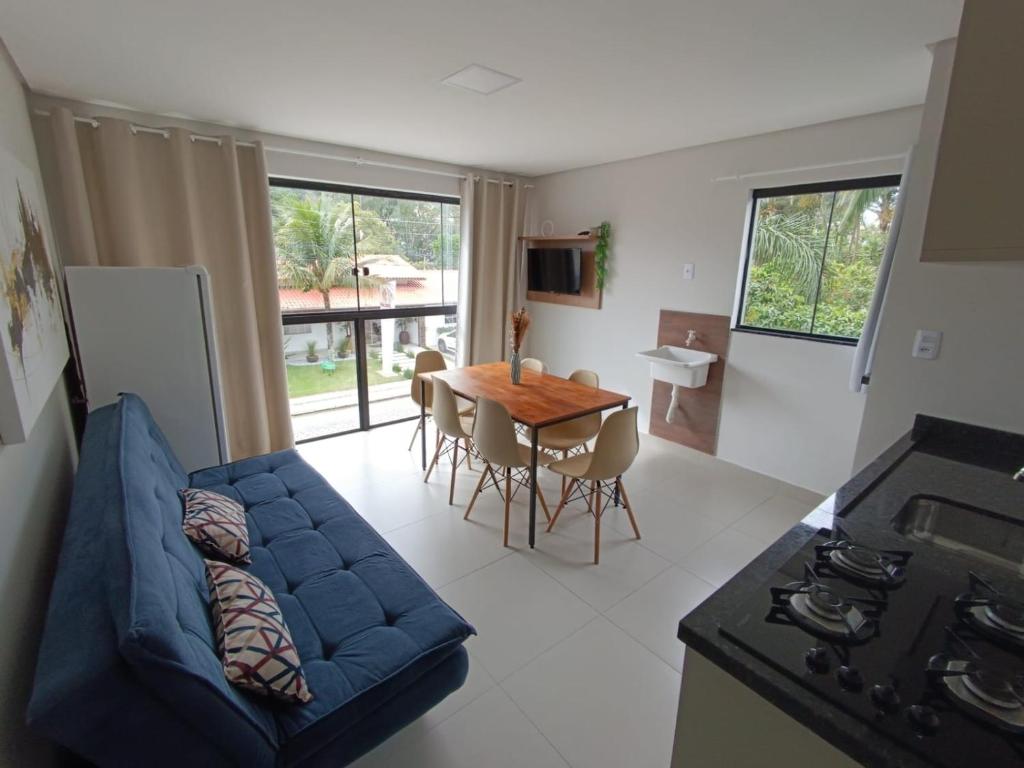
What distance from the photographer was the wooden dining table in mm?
2611

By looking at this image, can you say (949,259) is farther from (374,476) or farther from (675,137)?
(374,476)

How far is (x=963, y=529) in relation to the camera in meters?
1.33

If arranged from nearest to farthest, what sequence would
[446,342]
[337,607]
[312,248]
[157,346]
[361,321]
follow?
[337,607] < [157,346] < [312,248] < [361,321] < [446,342]

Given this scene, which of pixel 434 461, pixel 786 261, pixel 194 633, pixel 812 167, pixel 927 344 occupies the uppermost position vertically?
pixel 812 167

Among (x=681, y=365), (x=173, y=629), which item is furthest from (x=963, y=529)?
(x=681, y=365)

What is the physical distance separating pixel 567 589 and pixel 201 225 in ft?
10.8

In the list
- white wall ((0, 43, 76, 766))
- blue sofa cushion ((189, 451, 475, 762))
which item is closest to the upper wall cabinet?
blue sofa cushion ((189, 451, 475, 762))

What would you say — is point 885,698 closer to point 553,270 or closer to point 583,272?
point 583,272

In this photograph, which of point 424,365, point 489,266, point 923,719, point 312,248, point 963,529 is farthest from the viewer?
point 489,266

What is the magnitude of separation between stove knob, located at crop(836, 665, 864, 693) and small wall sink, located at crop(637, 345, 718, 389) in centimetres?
289

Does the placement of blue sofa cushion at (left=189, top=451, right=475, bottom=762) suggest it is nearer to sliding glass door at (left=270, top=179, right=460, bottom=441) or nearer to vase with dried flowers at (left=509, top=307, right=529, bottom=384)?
vase with dried flowers at (left=509, top=307, right=529, bottom=384)

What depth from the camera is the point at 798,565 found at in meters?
1.04

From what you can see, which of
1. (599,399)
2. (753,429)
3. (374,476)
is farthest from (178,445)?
(753,429)

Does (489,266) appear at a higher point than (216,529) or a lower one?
higher
